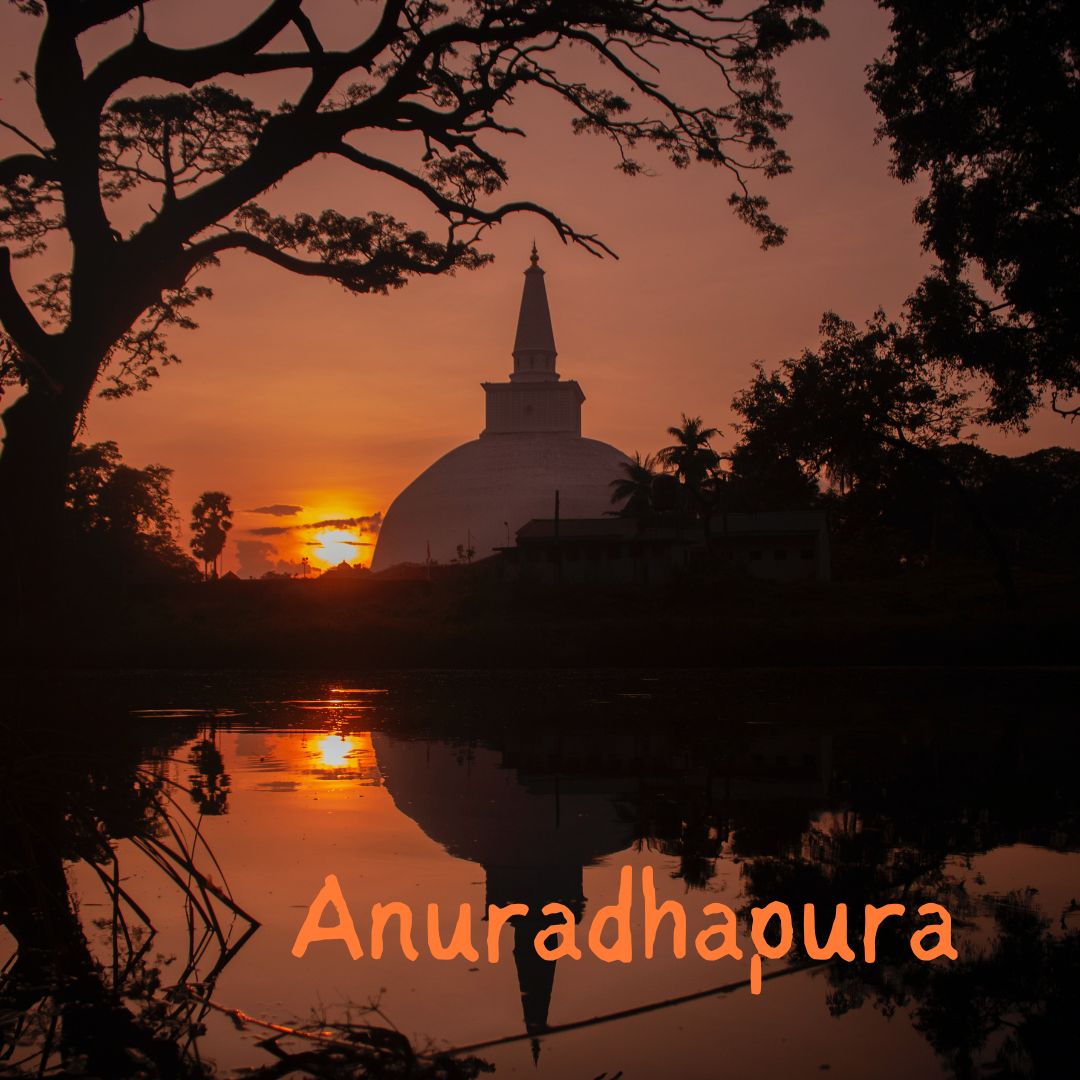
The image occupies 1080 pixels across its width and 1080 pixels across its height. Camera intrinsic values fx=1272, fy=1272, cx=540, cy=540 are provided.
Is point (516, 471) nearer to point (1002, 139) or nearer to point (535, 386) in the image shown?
point (535, 386)

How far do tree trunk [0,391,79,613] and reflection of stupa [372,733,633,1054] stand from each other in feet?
24.5

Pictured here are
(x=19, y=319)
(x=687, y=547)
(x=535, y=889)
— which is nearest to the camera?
(x=535, y=889)

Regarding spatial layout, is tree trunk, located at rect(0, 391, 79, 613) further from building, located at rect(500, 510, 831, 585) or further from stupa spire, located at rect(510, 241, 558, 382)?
stupa spire, located at rect(510, 241, 558, 382)

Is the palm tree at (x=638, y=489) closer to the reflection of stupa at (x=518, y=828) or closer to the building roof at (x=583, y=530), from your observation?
the building roof at (x=583, y=530)

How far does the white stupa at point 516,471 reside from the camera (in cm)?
7612

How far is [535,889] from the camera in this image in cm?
479

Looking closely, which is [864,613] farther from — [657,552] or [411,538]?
[411,538]

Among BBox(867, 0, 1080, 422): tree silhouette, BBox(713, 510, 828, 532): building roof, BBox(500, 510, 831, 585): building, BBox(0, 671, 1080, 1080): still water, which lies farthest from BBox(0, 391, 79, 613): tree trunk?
BBox(713, 510, 828, 532): building roof

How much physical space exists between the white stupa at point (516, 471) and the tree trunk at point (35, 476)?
59.2m

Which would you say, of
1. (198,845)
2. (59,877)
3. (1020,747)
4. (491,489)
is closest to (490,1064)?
(59,877)

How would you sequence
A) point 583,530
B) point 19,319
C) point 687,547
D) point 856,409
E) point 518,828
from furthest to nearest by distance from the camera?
point 583,530
point 687,547
point 856,409
point 19,319
point 518,828

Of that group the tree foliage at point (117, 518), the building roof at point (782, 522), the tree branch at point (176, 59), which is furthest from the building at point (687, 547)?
the tree branch at point (176, 59)

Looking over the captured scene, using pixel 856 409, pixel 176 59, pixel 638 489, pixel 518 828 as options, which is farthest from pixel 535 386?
pixel 518 828

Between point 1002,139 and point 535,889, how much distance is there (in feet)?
50.1
